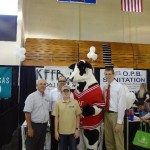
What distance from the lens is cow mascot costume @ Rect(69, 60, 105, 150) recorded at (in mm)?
3529

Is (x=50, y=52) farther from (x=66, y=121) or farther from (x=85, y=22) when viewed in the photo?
(x=66, y=121)

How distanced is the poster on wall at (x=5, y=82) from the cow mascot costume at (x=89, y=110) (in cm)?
285

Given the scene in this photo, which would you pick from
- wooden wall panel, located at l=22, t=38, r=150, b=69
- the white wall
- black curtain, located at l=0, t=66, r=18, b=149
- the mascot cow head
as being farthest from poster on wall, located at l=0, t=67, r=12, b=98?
the mascot cow head

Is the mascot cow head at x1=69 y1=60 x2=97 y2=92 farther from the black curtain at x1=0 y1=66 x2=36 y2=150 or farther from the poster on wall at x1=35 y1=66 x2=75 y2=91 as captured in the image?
the poster on wall at x1=35 y1=66 x2=75 y2=91

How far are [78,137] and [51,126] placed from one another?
56cm

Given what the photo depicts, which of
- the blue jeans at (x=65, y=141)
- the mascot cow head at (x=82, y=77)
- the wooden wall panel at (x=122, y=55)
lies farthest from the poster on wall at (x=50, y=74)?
the blue jeans at (x=65, y=141)

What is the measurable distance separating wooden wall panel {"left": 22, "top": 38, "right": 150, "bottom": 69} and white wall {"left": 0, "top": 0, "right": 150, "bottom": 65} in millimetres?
647

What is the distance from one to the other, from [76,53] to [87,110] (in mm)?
3759

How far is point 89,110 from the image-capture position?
11.4ft

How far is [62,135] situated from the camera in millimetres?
3406

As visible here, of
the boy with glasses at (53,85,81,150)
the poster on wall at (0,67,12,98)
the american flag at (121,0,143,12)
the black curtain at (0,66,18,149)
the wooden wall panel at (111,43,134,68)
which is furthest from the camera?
the wooden wall panel at (111,43,134,68)

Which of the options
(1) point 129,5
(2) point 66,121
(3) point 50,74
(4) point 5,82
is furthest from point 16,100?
(1) point 129,5

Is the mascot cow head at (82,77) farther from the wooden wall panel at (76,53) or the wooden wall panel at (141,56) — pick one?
the wooden wall panel at (141,56)

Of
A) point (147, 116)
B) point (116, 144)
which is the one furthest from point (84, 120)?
point (147, 116)
